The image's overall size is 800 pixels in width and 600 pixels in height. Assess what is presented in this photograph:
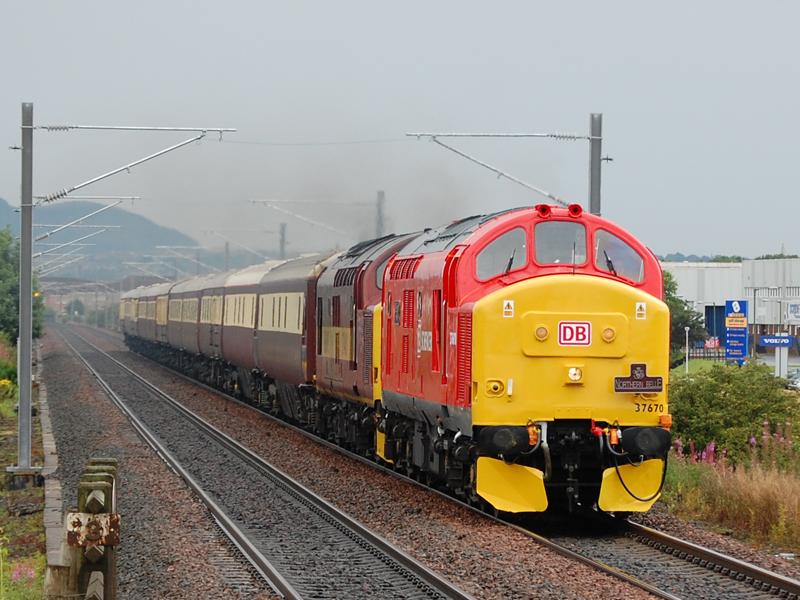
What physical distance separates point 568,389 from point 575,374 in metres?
0.18

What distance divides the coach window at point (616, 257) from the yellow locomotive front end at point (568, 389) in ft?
1.30

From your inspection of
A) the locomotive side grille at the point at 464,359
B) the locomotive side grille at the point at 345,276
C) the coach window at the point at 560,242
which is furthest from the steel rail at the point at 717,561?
the locomotive side grille at the point at 345,276

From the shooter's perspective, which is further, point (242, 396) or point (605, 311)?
point (242, 396)

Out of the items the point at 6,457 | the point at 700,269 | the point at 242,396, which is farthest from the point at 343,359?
the point at 700,269

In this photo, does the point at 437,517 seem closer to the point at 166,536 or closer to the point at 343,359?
the point at 166,536

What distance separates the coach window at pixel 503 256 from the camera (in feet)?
49.5

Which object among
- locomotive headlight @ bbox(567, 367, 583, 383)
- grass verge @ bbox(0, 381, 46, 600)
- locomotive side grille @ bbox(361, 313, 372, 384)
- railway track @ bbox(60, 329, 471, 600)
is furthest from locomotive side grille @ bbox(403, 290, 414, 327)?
grass verge @ bbox(0, 381, 46, 600)

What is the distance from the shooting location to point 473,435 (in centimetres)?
1461

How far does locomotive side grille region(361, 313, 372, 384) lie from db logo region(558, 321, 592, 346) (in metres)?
6.92

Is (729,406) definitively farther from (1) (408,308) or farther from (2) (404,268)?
(1) (408,308)

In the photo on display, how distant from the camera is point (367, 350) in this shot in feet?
70.2

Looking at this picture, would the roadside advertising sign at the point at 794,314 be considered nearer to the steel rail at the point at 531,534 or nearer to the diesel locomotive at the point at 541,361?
the steel rail at the point at 531,534

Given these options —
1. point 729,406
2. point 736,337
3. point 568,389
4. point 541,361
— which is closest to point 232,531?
point 541,361

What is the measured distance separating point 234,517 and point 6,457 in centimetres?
997
